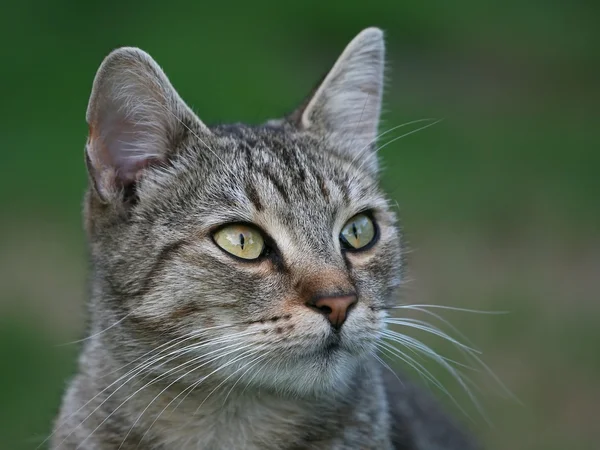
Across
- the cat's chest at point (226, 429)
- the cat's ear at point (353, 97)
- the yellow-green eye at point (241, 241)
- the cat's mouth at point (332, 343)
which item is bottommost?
the cat's chest at point (226, 429)

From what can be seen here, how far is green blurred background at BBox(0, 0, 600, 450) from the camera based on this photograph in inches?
258

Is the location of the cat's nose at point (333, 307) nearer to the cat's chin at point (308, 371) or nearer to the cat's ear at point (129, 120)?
the cat's chin at point (308, 371)

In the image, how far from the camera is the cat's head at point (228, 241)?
10.5 feet

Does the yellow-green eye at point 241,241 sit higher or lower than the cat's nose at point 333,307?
higher

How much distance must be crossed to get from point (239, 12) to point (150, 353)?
9.67m

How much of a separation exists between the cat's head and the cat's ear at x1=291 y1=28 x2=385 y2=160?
0.76ft

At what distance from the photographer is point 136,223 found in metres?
3.52

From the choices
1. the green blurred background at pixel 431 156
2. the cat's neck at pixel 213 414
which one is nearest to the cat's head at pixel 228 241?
the cat's neck at pixel 213 414

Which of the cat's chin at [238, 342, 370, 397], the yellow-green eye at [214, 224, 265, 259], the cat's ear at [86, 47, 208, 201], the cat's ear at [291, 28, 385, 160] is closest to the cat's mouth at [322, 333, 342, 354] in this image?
the cat's chin at [238, 342, 370, 397]

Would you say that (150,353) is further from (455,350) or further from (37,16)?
(37,16)

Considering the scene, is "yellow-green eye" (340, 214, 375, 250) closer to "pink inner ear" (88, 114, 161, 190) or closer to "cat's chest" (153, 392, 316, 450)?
"cat's chest" (153, 392, 316, 450)

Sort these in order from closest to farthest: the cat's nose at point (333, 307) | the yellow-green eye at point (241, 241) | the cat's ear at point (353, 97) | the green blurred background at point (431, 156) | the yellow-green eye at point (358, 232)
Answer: the cat's nose at point (333, 307)
the yellow-green eye at point (241, 241)
the yellow-green eye at point (358, 232)
the cat's ear at point (353, 97)
the green blurred background at point (431, 156)

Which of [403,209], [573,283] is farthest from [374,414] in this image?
[403,209]

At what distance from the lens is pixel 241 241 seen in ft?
11.2
